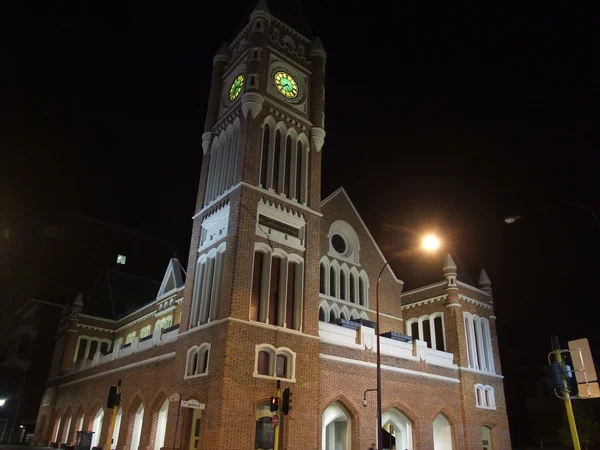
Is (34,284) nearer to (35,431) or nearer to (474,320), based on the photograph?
(35,431)

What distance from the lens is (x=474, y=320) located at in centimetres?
3644

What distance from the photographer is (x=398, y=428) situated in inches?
1201

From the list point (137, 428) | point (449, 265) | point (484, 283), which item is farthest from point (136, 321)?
point (484, 283)

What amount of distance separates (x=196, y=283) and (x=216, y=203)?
4655 mm

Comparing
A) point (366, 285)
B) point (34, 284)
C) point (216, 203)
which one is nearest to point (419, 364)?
point (366, 285)

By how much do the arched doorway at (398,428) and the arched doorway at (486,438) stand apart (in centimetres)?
679

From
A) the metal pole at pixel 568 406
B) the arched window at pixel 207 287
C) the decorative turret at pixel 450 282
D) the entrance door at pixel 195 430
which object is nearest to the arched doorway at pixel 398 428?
the decorative turret at pixel 450 282

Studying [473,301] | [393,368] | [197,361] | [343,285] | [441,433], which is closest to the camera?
[197,361]

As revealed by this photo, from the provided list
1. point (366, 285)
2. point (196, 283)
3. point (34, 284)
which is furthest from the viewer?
point (34, 284)

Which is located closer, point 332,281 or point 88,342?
point 332,281

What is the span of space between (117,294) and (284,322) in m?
35.2

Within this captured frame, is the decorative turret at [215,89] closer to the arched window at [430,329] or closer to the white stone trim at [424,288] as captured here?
the white stone trim at [424,288]

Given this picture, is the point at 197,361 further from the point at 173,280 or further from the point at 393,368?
the point at 173,280

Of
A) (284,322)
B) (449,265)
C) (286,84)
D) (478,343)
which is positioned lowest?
(284,322)
